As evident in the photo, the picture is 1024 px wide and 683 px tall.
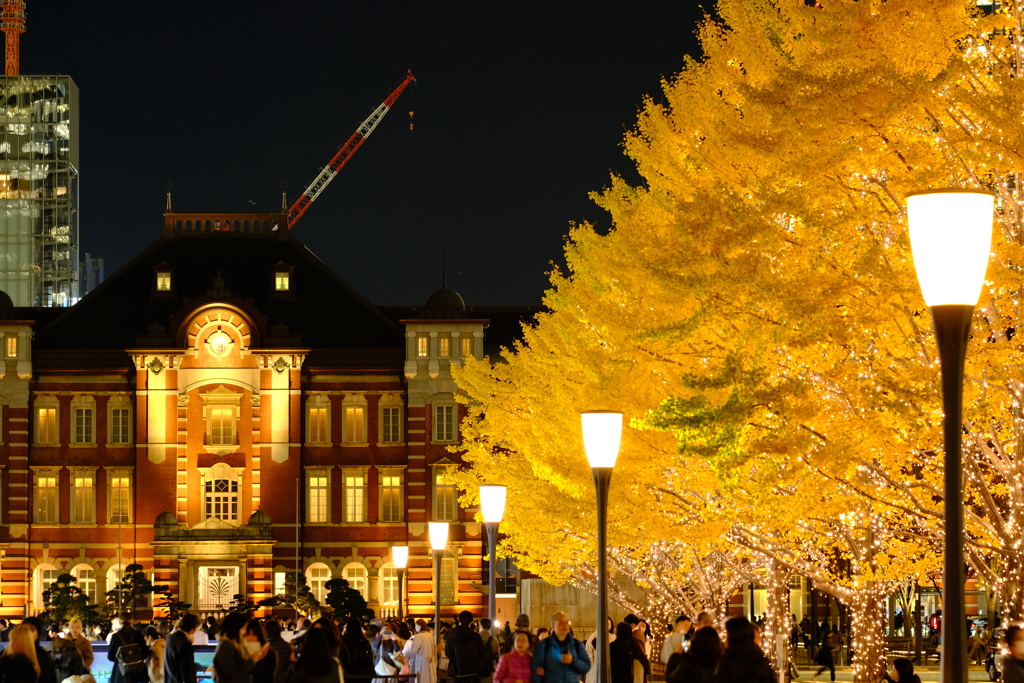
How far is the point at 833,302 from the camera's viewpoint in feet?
45.5

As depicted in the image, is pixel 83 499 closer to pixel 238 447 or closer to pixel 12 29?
pixel 238 447

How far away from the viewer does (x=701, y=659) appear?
32.4 ft

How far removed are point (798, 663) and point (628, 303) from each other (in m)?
21.5

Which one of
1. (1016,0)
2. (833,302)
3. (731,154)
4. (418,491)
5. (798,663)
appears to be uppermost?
(1016,0)

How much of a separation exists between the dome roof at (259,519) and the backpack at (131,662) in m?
37.6

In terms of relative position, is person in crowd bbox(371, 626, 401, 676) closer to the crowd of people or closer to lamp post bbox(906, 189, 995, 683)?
the crowd of people

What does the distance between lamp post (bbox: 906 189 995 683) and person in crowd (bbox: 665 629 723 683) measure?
2928mm

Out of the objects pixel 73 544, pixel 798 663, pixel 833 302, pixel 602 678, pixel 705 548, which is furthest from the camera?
pixel 73 544

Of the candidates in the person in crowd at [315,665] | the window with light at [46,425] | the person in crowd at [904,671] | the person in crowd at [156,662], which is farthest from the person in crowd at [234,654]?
the window with light at [46,425]

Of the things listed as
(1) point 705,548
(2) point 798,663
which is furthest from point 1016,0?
(2) point 798,663

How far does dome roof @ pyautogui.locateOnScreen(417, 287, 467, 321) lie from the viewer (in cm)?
5475

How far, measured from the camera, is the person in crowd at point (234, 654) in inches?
484

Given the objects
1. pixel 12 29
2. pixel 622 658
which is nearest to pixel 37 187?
pixel 12 29

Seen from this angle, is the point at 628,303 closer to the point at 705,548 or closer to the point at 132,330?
the point at 705,548
